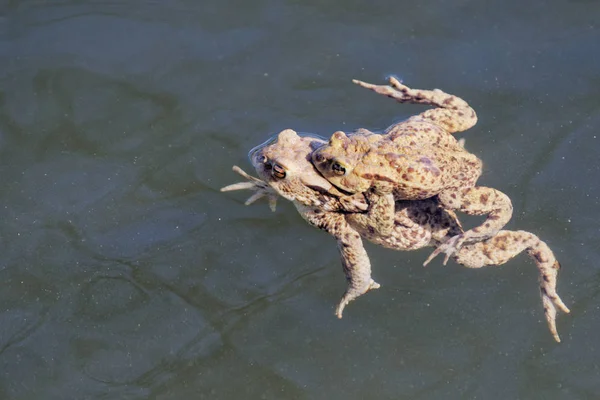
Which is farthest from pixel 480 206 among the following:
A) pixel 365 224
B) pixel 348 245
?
pixel 348 245

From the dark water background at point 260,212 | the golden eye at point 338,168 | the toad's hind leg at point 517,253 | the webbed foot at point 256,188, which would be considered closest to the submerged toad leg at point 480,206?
the toad's hind leg at point 517,253

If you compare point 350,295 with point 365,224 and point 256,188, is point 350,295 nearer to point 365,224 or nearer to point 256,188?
point 365,224

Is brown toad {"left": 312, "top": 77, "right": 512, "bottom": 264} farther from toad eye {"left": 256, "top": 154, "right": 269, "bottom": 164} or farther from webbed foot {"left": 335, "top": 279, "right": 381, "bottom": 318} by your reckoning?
webbed foot {"left": 335, "top": 279, "right": 381, "bottom": 318}

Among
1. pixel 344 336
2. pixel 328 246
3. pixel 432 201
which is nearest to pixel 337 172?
pixel 432 201

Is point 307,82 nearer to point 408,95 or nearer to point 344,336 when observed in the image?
point 408,95

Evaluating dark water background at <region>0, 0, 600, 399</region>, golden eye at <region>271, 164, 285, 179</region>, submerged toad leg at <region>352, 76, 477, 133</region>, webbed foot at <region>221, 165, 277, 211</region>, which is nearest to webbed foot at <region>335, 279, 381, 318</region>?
dark water background at <region>0, 0, 600, 399</region>

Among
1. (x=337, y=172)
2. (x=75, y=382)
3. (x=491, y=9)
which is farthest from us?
(x=491, y=9)

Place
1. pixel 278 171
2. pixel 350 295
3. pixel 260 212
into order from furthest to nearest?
pixel 260 212 → pixel 350 295 → pixel 278 171
